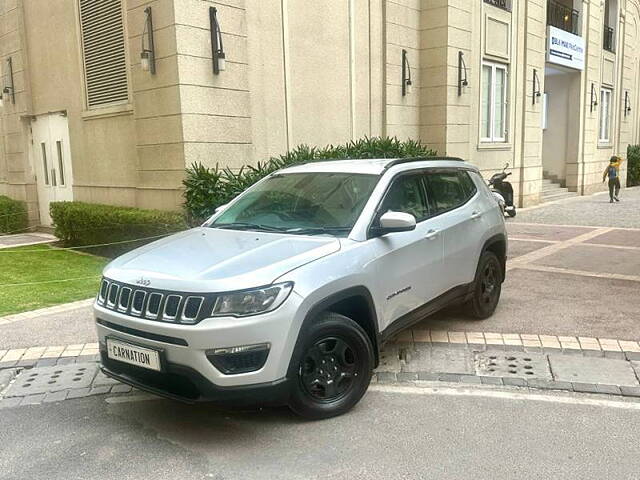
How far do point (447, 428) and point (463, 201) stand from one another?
2585 mm

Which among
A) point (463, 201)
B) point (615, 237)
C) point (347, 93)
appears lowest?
point (615, 237)

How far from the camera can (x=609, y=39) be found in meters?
23.1

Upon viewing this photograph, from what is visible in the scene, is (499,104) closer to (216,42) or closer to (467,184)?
(216,42)

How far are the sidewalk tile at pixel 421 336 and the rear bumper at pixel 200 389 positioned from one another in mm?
2261

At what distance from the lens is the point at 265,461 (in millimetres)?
3488

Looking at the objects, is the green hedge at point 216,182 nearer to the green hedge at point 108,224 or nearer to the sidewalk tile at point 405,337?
the green hedge at point 108,224

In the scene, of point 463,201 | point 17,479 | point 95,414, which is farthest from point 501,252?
point 17,479

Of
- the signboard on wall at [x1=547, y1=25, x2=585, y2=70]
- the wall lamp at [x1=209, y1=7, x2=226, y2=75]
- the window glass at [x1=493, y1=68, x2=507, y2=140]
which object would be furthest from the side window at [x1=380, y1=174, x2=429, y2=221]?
the signboard on wall at [x1=547, y1=25, x2=585, y2=70]

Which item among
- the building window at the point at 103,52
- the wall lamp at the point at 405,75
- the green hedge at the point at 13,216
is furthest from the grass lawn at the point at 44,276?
the wall lamp at the point at 405,75

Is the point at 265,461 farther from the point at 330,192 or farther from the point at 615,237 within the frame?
the point at 615,237

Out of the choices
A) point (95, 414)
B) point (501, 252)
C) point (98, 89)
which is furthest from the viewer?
point (98, 89)

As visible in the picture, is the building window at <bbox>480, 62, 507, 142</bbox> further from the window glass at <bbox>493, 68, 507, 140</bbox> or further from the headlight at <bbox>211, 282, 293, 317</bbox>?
the headlight at <bbox>211, 282, 293, 317</bbox>

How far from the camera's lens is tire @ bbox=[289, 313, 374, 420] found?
12.4ft

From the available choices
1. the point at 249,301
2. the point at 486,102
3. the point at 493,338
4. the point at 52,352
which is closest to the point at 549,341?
the point at 493,338
